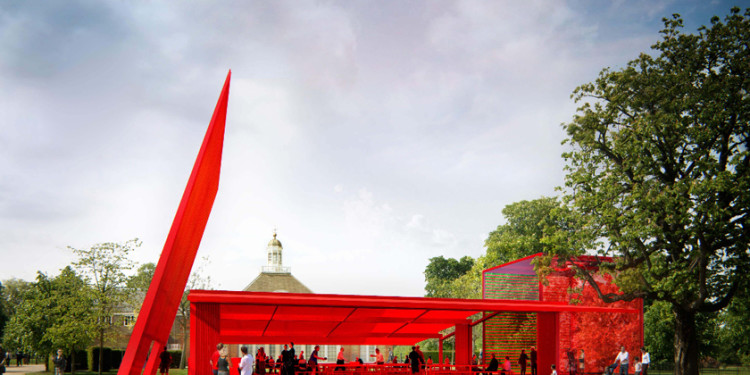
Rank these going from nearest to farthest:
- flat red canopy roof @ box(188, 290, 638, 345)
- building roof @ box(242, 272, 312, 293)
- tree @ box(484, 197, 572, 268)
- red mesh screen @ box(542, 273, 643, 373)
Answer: flat red canopy roof @ box(188, 290, 638, 345) < red mesh screen @ box(542, 273, 643, 373) < tree @ box(484, 197, 572, 268) < building roof @ box(242, 272, 312, 293)

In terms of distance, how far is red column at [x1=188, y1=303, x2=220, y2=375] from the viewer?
15516 millimetres

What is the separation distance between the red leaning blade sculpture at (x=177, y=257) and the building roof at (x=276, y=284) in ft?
129

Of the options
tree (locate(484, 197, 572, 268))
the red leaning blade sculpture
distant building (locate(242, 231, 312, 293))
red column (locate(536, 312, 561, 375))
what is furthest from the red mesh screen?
distant building (locate(242, 231, 312, 293))

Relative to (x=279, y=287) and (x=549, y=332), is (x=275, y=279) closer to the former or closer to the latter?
(x=279, y=287)

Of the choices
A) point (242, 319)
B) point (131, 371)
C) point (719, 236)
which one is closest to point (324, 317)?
point (242, 319)

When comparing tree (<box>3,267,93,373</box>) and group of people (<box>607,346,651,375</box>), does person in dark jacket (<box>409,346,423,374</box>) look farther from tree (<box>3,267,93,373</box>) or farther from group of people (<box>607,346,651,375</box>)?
tree (<box>3,267,93,373</box>)

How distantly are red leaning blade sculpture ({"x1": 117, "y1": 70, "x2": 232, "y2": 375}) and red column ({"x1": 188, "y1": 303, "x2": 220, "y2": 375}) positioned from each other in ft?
14.0

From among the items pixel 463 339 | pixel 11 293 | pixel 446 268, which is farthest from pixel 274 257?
pixel 463 339

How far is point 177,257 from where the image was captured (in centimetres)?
1001

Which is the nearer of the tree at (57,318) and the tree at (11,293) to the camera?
the tree at (57,318)

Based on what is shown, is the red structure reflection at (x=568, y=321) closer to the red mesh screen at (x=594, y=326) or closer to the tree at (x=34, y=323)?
the red mesh screen at (x=594, y=326)

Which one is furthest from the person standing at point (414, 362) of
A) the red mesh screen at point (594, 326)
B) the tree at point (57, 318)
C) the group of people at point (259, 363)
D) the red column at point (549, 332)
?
the tree at point (57, 318)

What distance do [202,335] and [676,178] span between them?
17033 mm

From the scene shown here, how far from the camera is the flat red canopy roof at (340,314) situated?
1612 cm
